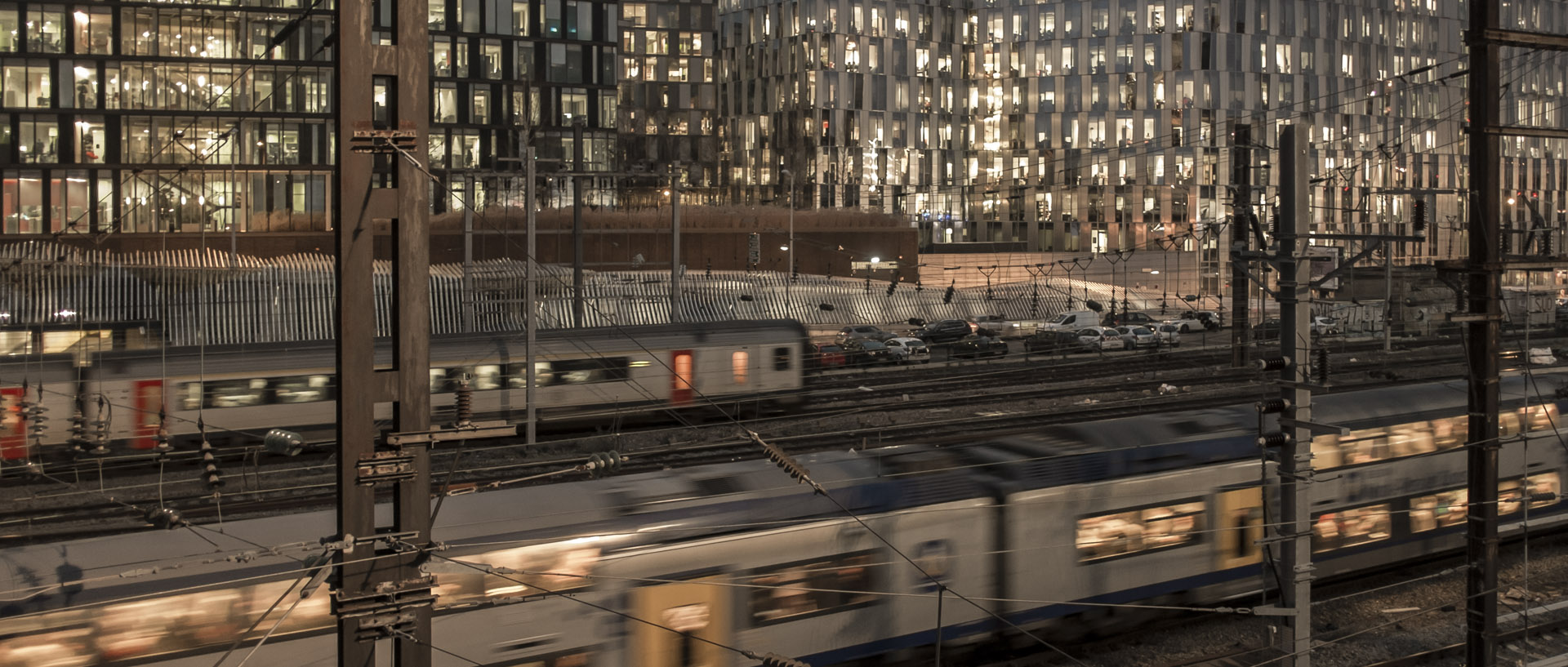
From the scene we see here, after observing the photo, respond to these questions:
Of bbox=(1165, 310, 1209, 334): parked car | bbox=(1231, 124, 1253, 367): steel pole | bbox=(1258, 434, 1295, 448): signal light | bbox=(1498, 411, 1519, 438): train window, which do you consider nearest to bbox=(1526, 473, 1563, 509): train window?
bbox=(1498, 411, 1519, 438): train window

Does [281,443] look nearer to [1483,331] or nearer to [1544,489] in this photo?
[1483,331]

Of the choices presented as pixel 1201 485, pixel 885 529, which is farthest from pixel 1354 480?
pixel 885 529

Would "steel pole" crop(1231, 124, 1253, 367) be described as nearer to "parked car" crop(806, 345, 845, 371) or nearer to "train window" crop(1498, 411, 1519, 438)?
"train window" crop(1498, 411, 1519, 438)

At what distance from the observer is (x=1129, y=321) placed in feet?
189

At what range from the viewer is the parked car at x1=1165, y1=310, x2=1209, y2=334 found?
56.0m

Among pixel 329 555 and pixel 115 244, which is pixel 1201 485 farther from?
pixel 115 244

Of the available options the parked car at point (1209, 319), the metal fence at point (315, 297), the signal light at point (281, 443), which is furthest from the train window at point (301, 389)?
the parked car at point (1209, 319)

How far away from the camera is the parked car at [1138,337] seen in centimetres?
4850

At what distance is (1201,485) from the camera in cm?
1557

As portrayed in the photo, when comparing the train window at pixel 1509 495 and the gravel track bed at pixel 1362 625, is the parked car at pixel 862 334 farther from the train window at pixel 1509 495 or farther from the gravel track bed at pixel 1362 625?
the gravel track bed at pixel 1362 625

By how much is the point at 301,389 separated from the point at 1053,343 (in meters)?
30.1

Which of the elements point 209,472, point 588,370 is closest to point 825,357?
point 588,370

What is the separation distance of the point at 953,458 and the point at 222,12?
56290mm

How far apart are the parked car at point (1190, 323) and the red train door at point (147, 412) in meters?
39.2
